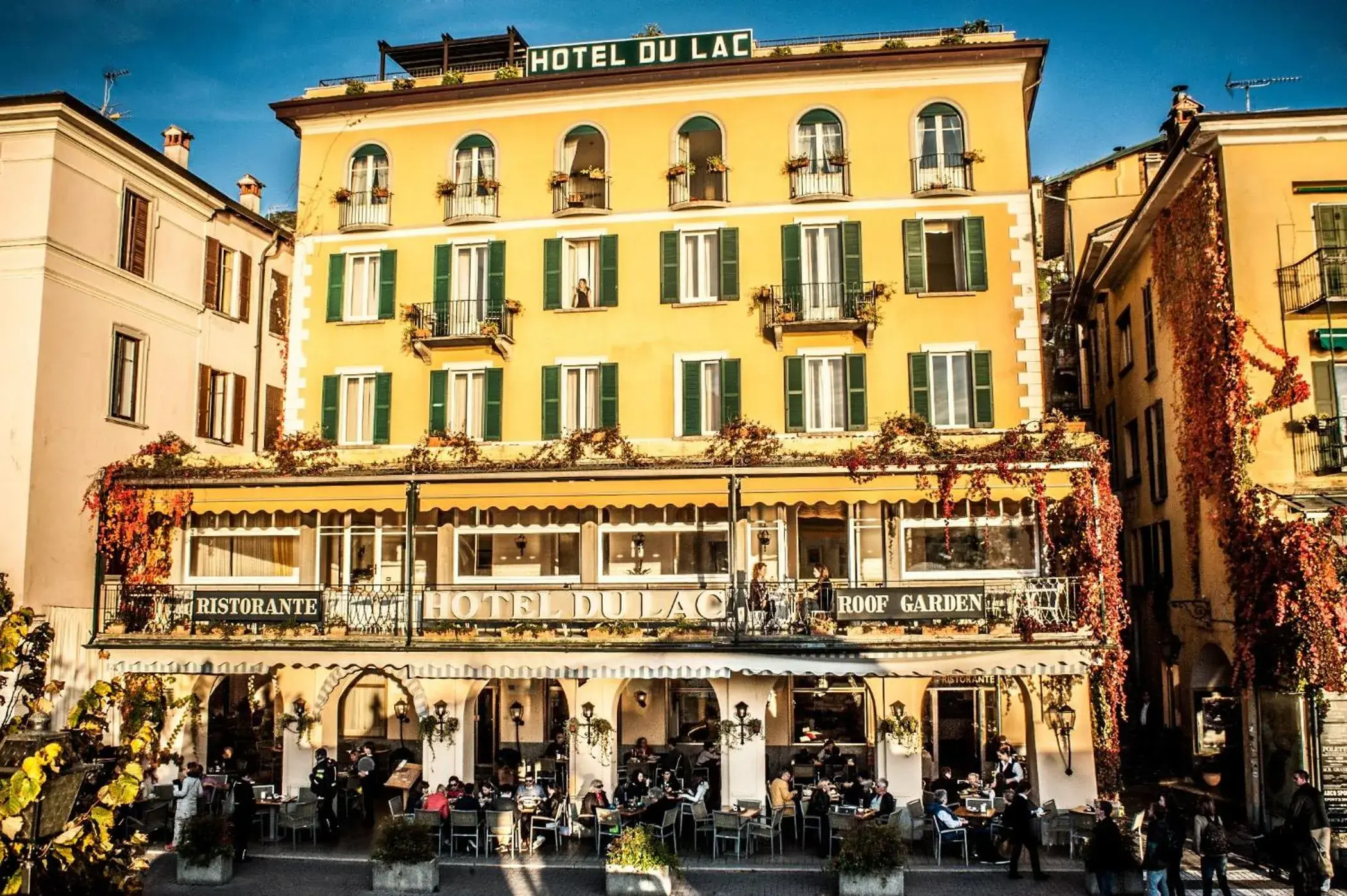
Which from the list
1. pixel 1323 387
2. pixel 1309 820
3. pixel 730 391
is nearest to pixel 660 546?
pixel 730 391

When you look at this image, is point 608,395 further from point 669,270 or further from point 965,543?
point 965,543

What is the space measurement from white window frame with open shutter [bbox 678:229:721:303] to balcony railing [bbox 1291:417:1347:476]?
12866 mm

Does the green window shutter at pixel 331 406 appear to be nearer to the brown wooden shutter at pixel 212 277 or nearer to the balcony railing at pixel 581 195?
the brown wooden shutter at pixel 212 277

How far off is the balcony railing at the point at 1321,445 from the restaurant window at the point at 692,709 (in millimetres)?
13375

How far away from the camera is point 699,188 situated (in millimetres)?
27500

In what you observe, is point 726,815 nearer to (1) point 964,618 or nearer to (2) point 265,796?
(1) point 964,618

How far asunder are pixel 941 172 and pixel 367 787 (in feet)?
62.4

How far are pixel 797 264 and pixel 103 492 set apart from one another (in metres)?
16.8

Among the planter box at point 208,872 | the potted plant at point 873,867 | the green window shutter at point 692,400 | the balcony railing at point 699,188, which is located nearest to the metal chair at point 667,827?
the potted plant at point 873,867

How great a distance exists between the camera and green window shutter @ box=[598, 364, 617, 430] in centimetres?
2684

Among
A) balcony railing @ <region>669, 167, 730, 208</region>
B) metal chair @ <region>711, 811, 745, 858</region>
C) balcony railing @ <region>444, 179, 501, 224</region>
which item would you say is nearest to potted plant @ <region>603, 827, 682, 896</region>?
metal chair @ <region>711, 811, 745, 858</region>

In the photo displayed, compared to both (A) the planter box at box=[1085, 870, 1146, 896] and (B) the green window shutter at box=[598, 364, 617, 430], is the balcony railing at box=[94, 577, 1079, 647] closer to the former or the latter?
(B) the green window shutter at box=[598, 364, 617, 430]

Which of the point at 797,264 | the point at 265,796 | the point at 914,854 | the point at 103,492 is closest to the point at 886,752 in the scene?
the point at 914,854

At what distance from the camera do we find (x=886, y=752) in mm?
22562
